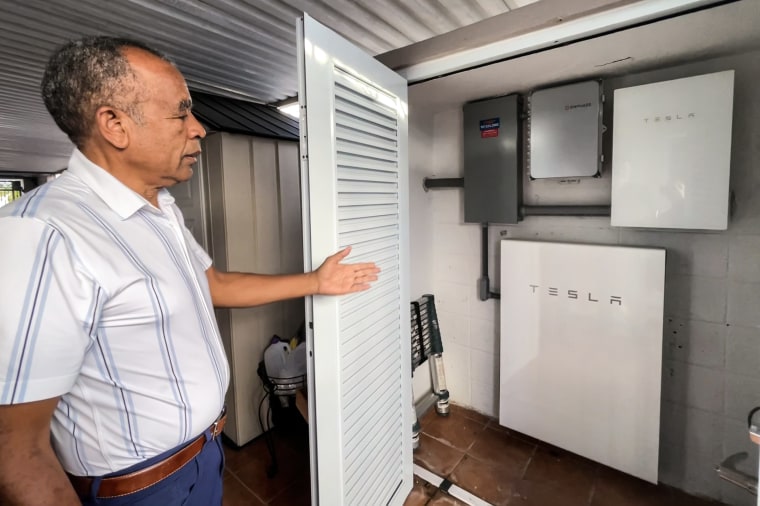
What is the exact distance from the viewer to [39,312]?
1.94ft

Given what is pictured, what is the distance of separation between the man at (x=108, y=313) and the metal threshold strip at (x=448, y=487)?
4.01 feet

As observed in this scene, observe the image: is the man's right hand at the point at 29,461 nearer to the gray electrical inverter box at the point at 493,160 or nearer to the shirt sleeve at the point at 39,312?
the shirt sleeve at the point at 39,312

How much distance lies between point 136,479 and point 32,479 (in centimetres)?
19

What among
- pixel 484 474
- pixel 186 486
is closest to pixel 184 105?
pixel 186 486

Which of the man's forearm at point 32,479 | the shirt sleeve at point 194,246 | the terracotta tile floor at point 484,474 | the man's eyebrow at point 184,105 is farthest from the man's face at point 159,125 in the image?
the terracotta tile floor at point 484,474

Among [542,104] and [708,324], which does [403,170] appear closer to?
[542,104]

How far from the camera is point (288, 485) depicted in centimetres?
185

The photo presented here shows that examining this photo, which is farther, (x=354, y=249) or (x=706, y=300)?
(x=706, y=300)

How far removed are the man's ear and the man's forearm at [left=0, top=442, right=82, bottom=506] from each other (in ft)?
1.86

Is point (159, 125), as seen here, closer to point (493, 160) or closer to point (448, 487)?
point (493, 160)

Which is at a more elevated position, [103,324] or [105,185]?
[105,185]

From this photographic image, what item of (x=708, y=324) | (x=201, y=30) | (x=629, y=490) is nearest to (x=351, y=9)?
(x=201, y=30)

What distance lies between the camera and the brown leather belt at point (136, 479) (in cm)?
74

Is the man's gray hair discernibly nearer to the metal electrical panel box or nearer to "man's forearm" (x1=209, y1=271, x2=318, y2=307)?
"man's forearm" (x1=209, y1=271, x2=318, y2=307)
